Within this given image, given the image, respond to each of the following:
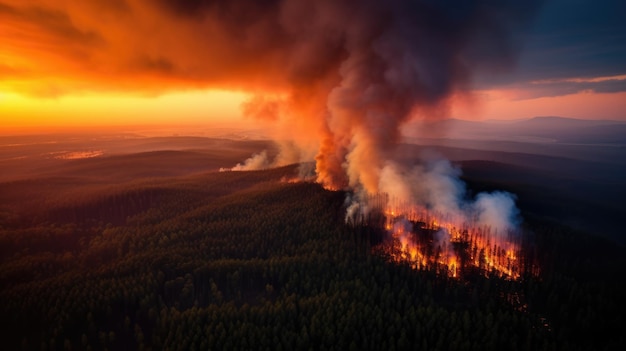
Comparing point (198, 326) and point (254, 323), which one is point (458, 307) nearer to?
point (254, 323)

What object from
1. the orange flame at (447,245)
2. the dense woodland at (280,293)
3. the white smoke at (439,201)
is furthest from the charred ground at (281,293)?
the white smoke at (439,201)

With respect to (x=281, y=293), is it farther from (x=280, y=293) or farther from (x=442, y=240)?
(x=442, y=240)

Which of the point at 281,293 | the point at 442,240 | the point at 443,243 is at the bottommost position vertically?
the point at 281,293

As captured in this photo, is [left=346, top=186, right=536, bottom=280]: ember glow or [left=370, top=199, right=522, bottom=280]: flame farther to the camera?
[left=346, top=186, right=536, bottom=280]: ember glow

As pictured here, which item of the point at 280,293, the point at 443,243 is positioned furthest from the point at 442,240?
the point at 280,293

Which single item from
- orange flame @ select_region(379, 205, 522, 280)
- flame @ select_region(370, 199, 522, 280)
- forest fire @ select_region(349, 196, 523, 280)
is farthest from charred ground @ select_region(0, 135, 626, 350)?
flame @ select_region(370, 199, 522, 280)

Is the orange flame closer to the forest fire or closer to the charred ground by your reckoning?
the forest fire

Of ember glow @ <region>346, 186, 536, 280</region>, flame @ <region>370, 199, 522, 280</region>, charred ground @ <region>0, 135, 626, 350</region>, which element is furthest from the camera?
ember glow @ <region>346, 186, 536, 280</region>

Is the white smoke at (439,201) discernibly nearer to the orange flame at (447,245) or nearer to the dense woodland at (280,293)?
the orange flame at (447,245)
